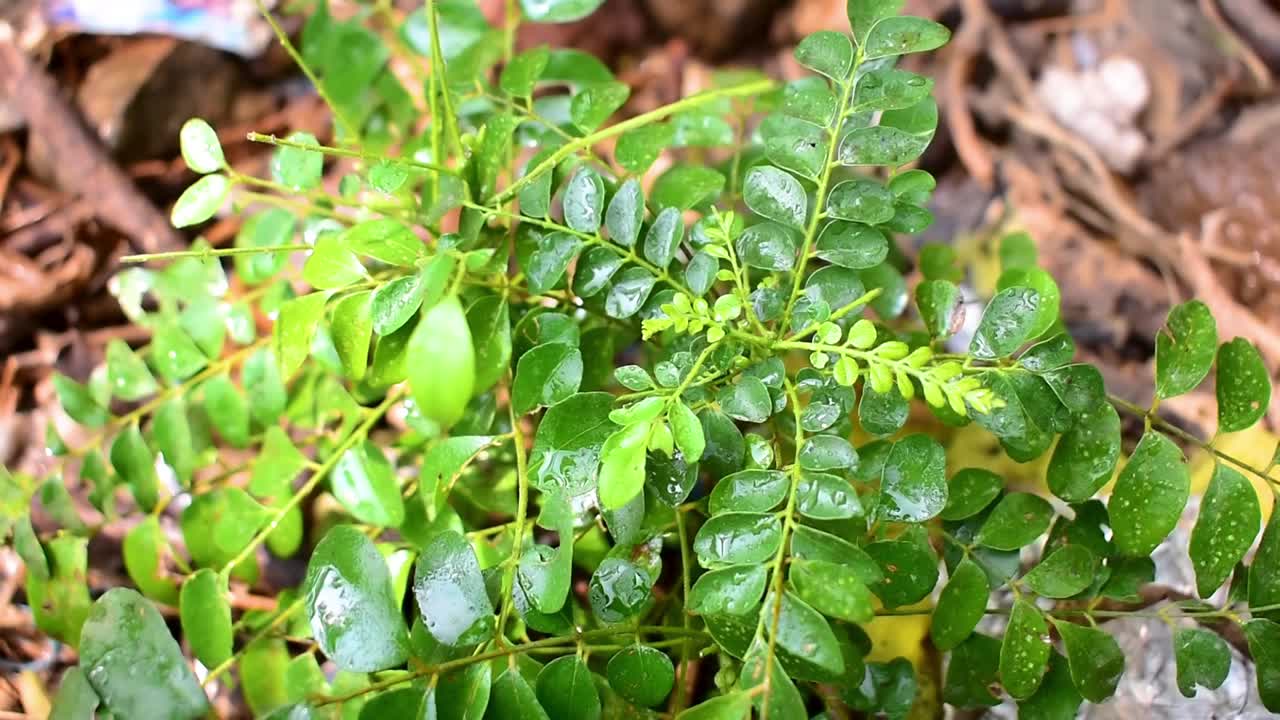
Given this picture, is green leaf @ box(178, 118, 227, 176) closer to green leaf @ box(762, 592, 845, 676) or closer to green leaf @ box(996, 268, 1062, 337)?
green leaf @ box(762, 592, 845, 676)

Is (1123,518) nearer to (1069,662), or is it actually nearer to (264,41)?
(1069,662)

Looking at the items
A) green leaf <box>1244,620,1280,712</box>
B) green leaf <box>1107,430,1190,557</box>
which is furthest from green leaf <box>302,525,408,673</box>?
green leaf <box>1244,620,1280,712</box>

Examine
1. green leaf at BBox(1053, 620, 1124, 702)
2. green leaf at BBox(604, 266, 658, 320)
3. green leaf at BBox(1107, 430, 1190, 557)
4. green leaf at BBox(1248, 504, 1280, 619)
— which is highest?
green leaf at BBox(604, 266, 658, 320)

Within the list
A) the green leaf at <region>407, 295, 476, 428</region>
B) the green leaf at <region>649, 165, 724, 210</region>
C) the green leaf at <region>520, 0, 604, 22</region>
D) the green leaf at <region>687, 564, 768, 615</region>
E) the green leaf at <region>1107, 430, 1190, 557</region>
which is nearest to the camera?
the green leaf at <region>407, 295, 476, 428</region>

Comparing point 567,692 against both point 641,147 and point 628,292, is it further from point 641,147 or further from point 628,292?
point 641,147

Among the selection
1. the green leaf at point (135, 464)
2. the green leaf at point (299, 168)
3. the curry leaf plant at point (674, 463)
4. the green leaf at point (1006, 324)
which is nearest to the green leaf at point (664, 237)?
the curry leaf plant at point (674, 463)

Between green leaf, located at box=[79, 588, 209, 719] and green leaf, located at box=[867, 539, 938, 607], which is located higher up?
green leaf, located at box=[79, 588, 209, 719]

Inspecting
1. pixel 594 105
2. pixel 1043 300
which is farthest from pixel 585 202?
pixel 1043 300
